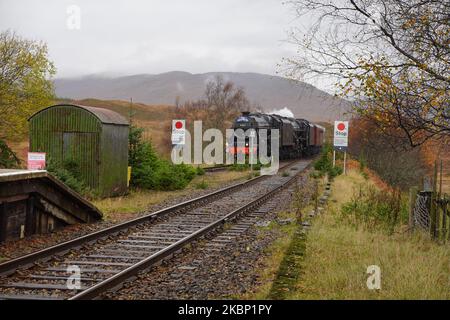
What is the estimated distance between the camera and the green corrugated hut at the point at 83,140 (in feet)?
55.6

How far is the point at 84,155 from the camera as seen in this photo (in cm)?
1706

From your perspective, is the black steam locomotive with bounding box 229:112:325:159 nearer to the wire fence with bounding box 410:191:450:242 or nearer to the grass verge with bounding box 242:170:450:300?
the wire fence with bounding box 410:191:450:242

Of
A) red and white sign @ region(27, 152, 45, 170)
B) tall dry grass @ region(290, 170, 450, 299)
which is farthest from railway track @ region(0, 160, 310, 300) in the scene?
red and white sign @ region(27, 152, 45, 170)

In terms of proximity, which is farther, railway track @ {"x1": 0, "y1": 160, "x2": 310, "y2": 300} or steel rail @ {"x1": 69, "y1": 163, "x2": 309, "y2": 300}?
railway track @ {"x1": 0, "y1": 160, "x2": 310, "y2": 300}

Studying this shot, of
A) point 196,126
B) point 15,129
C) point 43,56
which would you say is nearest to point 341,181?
point 15,129

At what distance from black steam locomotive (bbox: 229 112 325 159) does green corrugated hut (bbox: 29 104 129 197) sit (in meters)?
13.4

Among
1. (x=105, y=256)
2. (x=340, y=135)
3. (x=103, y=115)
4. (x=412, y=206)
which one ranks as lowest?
(x=105, y=256)

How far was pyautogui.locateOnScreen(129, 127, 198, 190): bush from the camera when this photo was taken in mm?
21234

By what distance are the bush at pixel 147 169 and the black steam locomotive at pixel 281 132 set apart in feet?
28.6

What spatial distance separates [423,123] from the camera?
28.9 ft

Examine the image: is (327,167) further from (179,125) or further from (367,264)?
(367,264)

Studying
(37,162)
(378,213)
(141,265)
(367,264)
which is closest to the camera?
(141,265)

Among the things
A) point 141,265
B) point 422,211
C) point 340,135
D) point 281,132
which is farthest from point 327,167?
point 141,265

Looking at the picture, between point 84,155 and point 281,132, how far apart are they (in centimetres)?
2431
